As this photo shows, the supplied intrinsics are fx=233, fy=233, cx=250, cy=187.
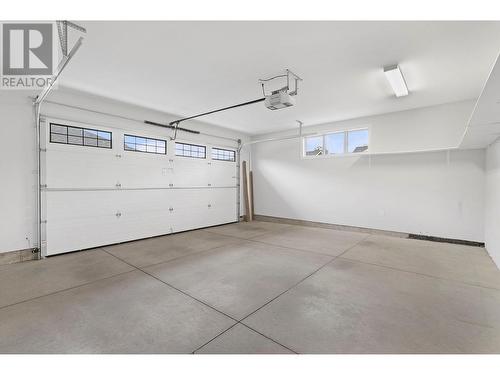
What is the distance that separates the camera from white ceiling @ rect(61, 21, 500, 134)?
258cm

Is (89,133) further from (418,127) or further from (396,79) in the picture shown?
(418,127)

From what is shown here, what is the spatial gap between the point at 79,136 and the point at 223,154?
3941 mm

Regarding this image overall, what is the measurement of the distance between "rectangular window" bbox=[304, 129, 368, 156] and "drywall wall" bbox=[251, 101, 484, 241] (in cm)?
20

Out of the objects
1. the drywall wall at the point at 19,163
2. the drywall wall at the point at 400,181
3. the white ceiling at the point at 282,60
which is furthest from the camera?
the drywall wall at the point at 400,181

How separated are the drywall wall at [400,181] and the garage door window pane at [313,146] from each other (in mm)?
252

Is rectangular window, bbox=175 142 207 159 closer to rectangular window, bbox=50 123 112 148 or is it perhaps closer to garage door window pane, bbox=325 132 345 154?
rectangular window, bbox=50 123 112 148

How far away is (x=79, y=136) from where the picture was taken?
14.8ft

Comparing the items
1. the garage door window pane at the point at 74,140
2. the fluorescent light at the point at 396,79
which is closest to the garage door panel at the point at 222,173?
the garage door window pane at the point at 74,140

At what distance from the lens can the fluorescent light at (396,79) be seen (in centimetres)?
337

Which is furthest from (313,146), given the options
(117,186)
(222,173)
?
(117,186)

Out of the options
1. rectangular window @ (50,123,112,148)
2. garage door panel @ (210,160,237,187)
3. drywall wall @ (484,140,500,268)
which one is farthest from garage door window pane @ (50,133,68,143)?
drywall wall @ (484,140,500,268)

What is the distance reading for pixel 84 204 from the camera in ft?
14.9

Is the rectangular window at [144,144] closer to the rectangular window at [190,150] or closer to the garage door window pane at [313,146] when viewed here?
the rectangular window at [190,150]
